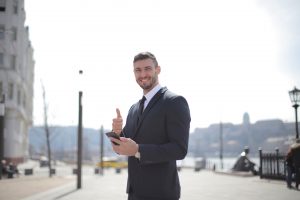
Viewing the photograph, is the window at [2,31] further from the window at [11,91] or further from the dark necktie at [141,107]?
the dark necktie at [141,107]

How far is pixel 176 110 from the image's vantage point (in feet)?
8.90

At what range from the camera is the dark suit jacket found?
262 cm

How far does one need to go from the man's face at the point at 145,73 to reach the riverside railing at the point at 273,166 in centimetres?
1474

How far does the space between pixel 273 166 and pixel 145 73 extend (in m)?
16.1

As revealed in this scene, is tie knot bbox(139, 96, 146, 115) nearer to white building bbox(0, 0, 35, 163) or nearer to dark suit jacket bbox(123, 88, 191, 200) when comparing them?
dark suit jacket bbox(123, 88, 191, 200)

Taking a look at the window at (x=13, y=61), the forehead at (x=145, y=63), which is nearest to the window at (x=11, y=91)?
the window at (x=13, y=61)

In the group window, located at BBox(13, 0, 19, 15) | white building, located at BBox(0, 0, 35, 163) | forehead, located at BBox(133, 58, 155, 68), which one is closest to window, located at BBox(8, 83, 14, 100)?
white building, located at BBox(0, 0, 35, 163)

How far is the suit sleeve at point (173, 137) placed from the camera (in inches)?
102

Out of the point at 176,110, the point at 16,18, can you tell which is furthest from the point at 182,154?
the point at 16,18

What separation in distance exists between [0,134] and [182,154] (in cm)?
1532

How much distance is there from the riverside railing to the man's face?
48.3 ft

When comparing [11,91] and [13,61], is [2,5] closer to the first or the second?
[13,61]

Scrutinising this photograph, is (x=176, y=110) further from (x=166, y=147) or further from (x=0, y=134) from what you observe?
(x=0, y=134)

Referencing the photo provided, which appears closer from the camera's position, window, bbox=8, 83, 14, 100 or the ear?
the ear
